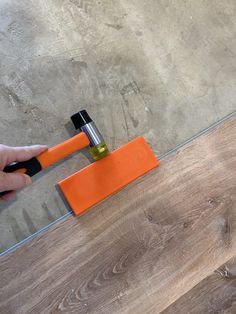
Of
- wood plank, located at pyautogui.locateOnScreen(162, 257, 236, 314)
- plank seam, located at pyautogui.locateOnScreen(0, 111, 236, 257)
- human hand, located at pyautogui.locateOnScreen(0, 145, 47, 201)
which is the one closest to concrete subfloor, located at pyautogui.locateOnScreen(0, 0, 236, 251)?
plank seam, located at pyautogui.locateOnScreen(0, 111, 236, 257)

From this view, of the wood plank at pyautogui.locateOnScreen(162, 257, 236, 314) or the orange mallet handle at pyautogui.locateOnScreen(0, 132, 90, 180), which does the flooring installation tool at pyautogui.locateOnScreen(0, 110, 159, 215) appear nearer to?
the orange mallet handle at pyautogui.locateOnScreen(0, 132, 90, 180)

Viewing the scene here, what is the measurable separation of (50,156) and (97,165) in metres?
0.15

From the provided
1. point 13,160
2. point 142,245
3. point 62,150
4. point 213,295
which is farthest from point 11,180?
point 213,295

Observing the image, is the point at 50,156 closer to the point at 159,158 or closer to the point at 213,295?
the point at 159,158

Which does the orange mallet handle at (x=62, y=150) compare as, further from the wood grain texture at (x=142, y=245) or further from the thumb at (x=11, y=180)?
the wood grain texture at (x=142, y=245)

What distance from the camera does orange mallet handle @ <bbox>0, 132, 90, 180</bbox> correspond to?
0.82 m

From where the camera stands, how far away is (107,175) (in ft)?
3.12

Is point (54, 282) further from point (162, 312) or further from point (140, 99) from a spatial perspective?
point (140, 99)

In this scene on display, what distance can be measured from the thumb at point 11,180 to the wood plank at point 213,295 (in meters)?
0.55

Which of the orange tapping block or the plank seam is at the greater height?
the orange tapping block

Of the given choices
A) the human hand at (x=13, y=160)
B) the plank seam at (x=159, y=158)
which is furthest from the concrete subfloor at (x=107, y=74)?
the human hand at (x=13, y=160)

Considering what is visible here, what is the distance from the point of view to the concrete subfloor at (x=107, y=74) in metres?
0.95

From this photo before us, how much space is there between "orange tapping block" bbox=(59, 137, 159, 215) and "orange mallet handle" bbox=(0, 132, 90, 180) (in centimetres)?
8

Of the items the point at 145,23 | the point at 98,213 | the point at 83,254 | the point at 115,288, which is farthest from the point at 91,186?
the point at 145,23
